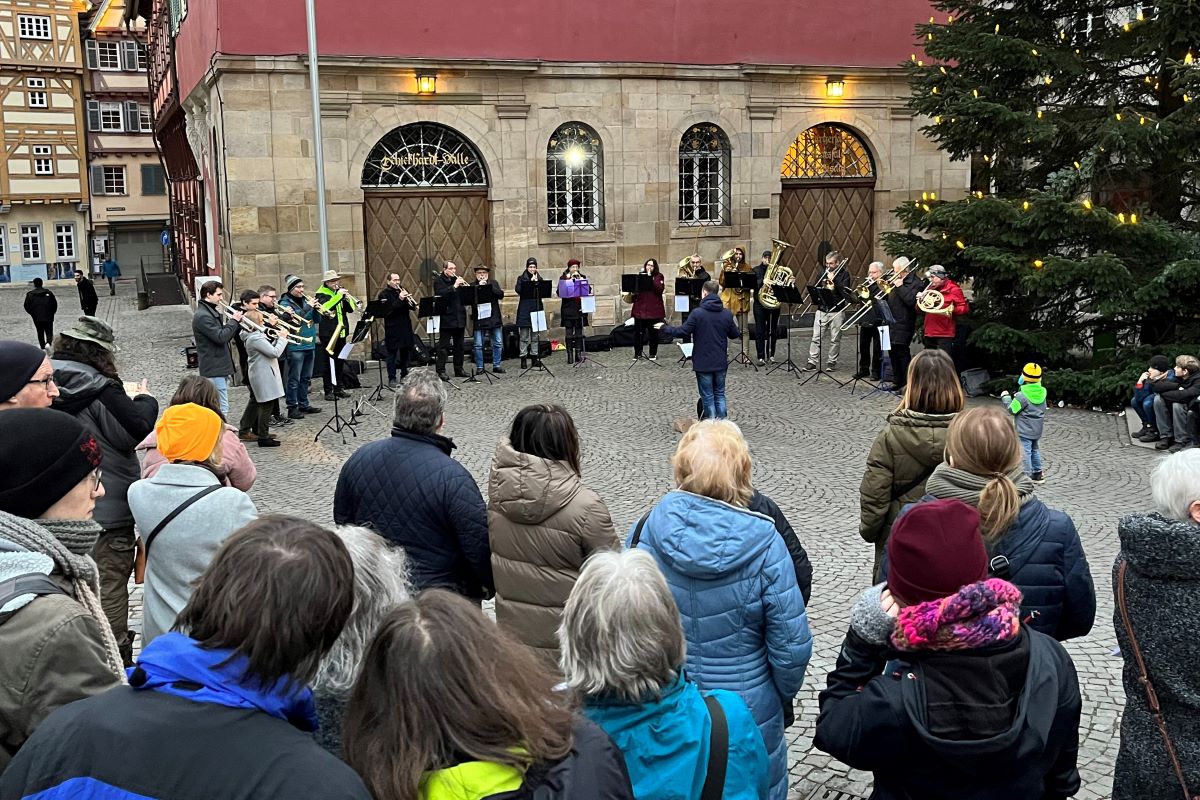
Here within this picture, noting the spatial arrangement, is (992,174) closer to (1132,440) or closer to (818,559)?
(1132,440)

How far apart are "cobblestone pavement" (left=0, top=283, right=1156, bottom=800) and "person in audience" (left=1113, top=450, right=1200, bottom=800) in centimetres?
153

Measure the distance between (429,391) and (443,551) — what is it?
2.41ft

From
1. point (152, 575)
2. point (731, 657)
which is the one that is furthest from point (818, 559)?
point (152, 575)

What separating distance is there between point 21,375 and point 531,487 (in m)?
2.03

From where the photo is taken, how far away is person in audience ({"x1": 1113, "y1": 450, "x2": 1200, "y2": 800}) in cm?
343

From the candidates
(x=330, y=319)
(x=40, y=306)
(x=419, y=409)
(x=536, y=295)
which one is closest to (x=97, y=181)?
(x=40, y=306)

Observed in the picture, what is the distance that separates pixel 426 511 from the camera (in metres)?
4.90

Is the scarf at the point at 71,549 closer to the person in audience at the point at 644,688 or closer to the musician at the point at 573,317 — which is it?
the person in audience at the point at 644,688

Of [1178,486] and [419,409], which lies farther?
[419,409]

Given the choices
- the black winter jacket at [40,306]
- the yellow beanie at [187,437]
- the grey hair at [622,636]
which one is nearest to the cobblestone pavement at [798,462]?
the grey hair at [622,636]

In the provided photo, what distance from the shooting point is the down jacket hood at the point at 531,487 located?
179 inches

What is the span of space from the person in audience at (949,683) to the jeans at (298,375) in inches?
466

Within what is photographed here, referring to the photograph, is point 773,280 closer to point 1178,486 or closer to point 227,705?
point 1178,486

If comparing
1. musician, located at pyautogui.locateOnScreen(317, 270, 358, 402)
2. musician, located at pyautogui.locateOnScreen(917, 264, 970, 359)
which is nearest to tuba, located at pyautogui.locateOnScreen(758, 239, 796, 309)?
Answer: musician, located at pyautogui.locateOnScreen(917, 264, 970, 359)
